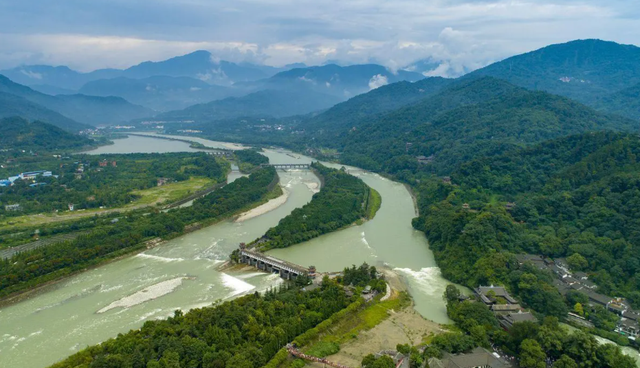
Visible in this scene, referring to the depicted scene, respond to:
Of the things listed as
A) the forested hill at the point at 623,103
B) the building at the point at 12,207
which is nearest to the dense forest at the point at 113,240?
the building at the point at 12,207

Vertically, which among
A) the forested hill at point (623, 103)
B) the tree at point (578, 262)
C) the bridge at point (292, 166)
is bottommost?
the bridge at point (292, 166)

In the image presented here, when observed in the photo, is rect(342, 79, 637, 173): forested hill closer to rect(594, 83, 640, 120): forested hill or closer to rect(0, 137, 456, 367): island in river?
rect(594, 83, 640, 120): forested hill

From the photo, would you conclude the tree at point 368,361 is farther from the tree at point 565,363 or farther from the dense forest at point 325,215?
the dense forest at point 325,215

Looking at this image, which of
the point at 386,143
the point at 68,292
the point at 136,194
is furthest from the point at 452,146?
the point at 68,292

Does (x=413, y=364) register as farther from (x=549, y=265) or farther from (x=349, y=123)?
(x=349, y=123)

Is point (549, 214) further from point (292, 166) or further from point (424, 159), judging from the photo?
point (292, 166)

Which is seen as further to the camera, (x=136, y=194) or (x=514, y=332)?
(x=136, y=194)
